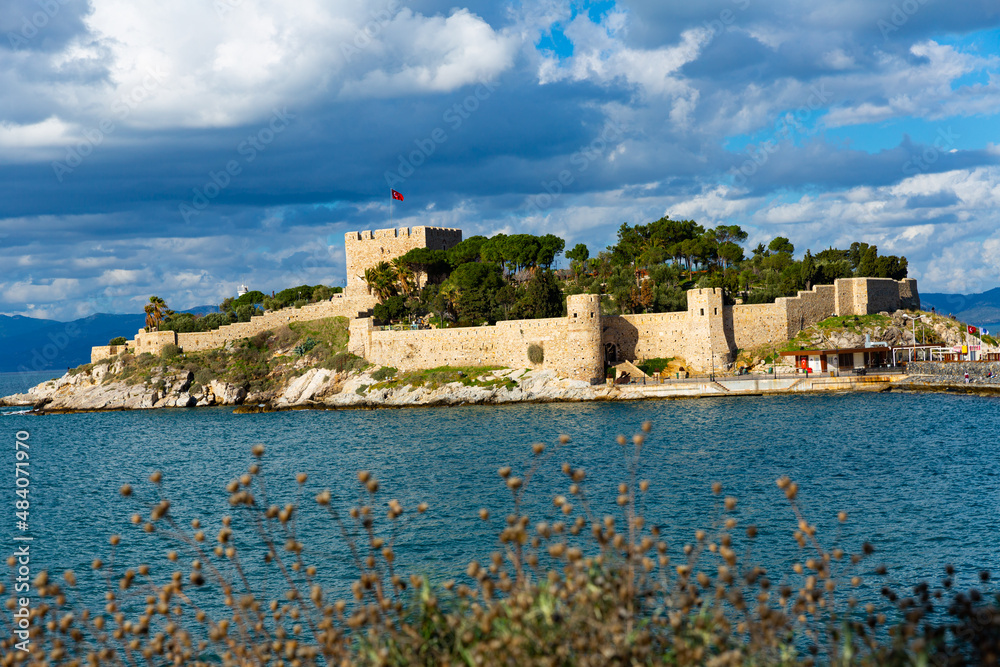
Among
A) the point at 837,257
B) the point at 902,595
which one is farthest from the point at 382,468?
the point at 837,257

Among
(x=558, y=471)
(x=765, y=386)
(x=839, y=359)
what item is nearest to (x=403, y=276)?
(x=765, y=386)

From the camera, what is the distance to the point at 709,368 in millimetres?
48188

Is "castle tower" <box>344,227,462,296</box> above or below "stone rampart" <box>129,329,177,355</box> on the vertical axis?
above

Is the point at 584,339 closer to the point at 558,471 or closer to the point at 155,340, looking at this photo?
the point at 558,471

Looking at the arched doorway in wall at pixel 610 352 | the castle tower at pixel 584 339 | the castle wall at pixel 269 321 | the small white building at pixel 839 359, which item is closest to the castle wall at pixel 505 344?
the castle tower at pixel 584 339

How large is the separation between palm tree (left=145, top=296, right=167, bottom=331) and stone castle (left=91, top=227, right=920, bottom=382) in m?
20.0

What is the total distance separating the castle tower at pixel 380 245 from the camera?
65.9 meters

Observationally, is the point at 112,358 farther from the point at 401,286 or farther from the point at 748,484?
the point at 748,484

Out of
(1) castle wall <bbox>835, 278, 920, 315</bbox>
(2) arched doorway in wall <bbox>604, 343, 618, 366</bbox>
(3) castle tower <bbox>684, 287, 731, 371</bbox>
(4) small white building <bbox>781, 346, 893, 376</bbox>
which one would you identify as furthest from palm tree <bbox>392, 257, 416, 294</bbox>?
(1) castle wall <bbox>835, 278, 920, 315</bbox>

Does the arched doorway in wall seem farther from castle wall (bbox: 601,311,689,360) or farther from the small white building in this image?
the small white building

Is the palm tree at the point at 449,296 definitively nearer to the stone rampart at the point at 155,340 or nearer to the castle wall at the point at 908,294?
the stone rampart at the point at 155,340

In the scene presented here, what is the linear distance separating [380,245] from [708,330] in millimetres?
28976

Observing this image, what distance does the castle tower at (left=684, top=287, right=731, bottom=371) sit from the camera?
48062 millimetres

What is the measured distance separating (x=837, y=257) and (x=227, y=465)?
52773 millimetres
